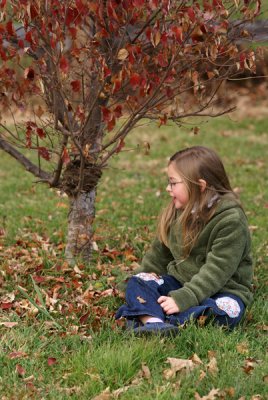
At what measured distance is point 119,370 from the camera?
321 centimetres

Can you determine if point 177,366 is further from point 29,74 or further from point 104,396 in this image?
point 29,74

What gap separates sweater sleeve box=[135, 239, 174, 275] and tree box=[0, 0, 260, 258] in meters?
0.68

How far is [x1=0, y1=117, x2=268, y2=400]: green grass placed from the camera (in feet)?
10.2

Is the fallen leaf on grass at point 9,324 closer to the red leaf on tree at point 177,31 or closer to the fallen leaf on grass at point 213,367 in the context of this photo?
the fallen leaf on grass at point 213,367

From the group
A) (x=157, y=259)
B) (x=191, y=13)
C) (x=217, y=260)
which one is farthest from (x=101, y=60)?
(x=157, y=259)

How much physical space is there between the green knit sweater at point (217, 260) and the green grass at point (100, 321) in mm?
207

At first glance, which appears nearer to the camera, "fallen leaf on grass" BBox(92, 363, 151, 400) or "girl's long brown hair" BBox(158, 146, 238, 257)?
"fallen leaf on grass" BBox(92, 363, 151, 400)

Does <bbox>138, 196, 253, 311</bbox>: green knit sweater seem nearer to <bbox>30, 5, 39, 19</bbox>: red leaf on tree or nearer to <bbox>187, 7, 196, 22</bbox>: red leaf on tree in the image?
<bbox>187, 7, 196, 22</bbox>: red leaf on tree

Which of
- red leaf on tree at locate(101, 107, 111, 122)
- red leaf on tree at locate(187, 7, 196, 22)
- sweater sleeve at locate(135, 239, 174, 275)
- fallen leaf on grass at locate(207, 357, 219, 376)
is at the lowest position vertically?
fallen leaf on grass at locate(207, 357, 219, 376)

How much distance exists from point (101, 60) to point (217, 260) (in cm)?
136

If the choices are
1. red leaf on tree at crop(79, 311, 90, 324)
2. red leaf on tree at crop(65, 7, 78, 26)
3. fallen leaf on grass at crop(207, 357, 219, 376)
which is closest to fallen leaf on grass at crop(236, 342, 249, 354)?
fallen leaf on grass at crop(207, 357, 219, 376)

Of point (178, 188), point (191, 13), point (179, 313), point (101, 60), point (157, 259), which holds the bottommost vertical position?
point (179, 313)

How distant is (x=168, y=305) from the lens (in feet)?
12.4

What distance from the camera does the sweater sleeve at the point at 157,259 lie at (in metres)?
4.43
